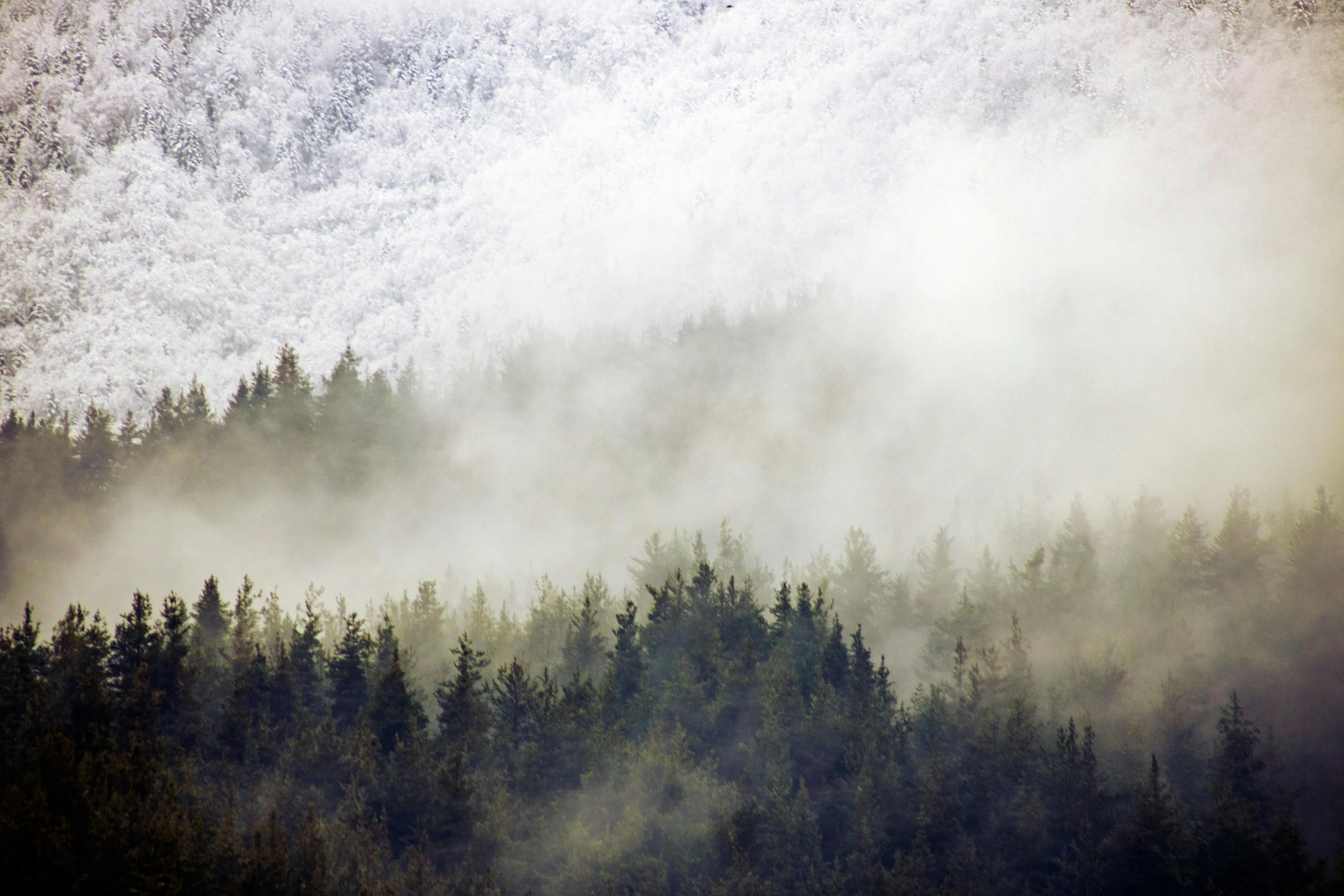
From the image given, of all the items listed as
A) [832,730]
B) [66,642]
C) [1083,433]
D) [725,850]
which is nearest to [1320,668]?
[832,730]

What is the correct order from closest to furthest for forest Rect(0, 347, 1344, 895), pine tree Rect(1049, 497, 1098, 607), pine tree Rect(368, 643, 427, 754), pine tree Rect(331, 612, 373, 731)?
forest Rect(0, 347, 1344, 895)
pine tree Rect(368, 643, 427, 754)
pine tree Rect(331, 612, 373, 731)
pine tree Rect(1049, 497, 1098, 607)

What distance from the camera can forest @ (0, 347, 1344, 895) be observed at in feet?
111

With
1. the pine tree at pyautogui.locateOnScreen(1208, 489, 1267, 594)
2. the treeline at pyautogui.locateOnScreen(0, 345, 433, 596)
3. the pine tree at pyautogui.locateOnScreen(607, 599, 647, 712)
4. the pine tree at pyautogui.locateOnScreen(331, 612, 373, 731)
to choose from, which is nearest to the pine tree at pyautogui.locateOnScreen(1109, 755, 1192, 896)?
the pine tree at pyautogui.locateOnScreen(607, 599, 647, 712)

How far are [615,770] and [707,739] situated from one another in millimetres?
4962

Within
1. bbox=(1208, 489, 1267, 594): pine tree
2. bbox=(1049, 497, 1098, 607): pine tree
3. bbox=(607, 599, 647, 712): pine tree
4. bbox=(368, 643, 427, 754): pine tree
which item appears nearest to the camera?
bbox=(368, 643, 427, 754): pine tree

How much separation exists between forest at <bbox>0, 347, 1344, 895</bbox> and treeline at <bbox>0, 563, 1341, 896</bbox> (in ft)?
0.38

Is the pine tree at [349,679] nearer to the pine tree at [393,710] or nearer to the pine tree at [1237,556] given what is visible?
the pine tree at [393,710]

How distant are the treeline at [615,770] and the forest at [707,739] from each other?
12 cm

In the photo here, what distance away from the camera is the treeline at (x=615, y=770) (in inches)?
1363

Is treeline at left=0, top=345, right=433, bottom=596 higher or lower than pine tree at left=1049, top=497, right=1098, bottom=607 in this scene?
higher

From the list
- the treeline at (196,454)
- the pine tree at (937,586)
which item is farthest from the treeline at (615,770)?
the treeline at (196,454)

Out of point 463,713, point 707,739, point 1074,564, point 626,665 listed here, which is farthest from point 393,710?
point 1074,564

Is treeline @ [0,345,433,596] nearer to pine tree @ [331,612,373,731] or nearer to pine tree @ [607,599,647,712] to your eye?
pine tree @ [331,612,373,731]

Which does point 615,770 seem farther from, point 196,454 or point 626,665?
point 196,454
